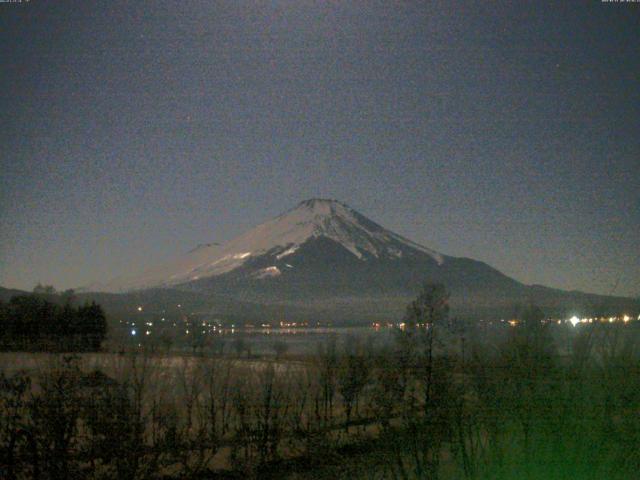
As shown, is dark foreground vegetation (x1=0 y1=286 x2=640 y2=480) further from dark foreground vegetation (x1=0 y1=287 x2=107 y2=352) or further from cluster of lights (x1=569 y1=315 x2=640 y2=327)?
dark foreground vegetation (x1=0 y1=287 x2=107 y2=352)

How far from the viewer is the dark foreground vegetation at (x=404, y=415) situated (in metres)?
4.84

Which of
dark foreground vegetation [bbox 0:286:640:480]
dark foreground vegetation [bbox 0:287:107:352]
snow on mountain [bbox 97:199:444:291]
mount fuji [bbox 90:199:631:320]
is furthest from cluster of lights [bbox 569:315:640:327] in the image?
snow on mountain [bbox 97:199:444:291]

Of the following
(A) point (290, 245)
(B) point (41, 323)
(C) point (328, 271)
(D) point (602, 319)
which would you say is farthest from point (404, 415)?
(A) point (290, 245)

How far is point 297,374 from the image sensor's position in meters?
16.8

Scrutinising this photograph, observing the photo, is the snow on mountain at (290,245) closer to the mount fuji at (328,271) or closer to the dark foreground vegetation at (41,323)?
the mount fuji at (328,271)

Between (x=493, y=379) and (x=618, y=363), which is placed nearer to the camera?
(x=618, y=363)

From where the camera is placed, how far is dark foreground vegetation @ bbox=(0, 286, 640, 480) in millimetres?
4836

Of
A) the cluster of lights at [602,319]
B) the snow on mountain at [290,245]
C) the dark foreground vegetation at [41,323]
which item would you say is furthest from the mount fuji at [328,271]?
the cluster of lights at [602,319]

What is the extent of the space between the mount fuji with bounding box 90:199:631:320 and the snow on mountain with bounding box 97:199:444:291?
239 mm

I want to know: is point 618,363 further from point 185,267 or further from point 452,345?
point 185,267

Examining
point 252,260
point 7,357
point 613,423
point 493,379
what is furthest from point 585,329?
point 252,260

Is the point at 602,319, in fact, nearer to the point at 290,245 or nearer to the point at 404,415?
the point at 404,415

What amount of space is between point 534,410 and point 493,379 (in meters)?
0.93

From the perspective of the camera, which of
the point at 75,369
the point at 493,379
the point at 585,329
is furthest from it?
the point at 75,369
